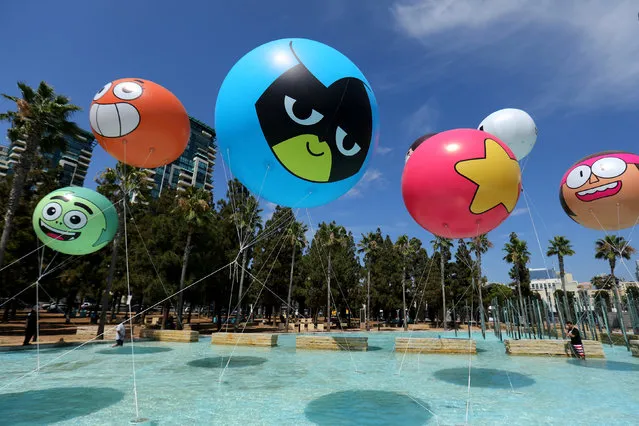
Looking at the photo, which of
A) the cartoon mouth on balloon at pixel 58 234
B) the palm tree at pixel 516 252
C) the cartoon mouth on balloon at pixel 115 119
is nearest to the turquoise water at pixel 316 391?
the cartoon mouth on balloon at pixel 58 234

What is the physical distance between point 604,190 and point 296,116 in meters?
10.5

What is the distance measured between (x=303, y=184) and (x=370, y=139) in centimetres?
164

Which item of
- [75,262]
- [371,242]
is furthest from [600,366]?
[371,242]

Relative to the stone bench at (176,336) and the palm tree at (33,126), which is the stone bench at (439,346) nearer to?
the stone bench at (176,336)

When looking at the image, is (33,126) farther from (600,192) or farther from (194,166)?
(194,166)

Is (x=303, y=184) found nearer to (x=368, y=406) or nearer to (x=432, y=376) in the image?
(x=368, y=406)

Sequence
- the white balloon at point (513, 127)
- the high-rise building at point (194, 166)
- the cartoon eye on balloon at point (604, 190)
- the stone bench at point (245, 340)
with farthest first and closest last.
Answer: the high-rise building at point (194, 166) → the stone bench at point (245, 340) → the white balloon at point (513, 127) → the cartoon eye on balloon at point (604, 190)

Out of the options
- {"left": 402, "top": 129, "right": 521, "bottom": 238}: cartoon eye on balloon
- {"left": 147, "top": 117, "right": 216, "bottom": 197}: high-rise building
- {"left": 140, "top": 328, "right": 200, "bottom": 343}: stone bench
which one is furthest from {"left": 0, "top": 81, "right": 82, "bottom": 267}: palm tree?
{"left": 147, "top": 117, "right": 216, "bottom": 197}: high-rise building

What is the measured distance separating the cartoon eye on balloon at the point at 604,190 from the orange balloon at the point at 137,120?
1254 centimetres

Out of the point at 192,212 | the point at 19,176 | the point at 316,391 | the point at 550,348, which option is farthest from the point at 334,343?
the point at 192,212

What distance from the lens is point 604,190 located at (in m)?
11.0

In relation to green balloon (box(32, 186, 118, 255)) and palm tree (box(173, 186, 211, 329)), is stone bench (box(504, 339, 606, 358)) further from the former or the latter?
palm tree (box(173, 186, 211, 329))

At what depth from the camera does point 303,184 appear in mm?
7078

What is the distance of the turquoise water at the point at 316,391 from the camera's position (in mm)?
6832
